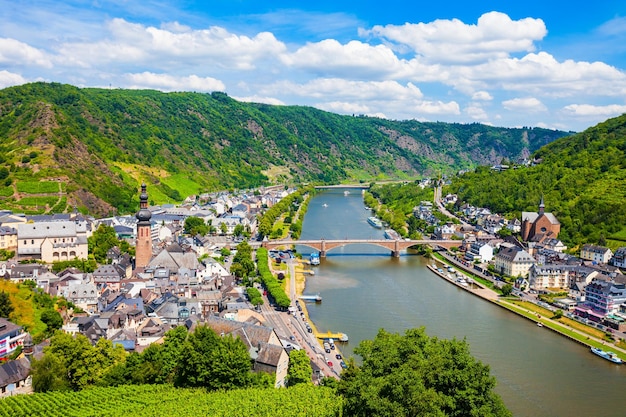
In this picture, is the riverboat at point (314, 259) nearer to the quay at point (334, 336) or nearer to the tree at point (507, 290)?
the tree at point (507, 290)

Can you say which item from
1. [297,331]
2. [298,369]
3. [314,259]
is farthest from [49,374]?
[314,259]

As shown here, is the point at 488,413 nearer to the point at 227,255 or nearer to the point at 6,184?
the point at 227,255

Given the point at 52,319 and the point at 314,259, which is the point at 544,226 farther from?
the point at 52,319

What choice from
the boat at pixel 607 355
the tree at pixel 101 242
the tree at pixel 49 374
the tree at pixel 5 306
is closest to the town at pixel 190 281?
the tree at pixel 101 242

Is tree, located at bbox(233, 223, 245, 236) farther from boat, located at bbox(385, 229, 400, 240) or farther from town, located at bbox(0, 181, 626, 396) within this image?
boat, located at bbox(385, 229, 400, 240)

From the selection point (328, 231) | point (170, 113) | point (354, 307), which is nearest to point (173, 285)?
point (354, 307)

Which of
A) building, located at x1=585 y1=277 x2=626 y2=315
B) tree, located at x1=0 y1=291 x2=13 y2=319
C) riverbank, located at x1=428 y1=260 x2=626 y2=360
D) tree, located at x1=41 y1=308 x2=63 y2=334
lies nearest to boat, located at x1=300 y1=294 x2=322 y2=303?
riverbank, located at x1=428 y1=260 x2=626 y2=360

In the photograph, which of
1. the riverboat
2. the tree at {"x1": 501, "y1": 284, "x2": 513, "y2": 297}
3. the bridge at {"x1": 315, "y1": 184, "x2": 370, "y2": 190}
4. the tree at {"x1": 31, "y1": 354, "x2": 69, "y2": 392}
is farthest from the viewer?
the bridge at {"x1": 315, "y1": 184, "x2": 370, "y2": 190}
